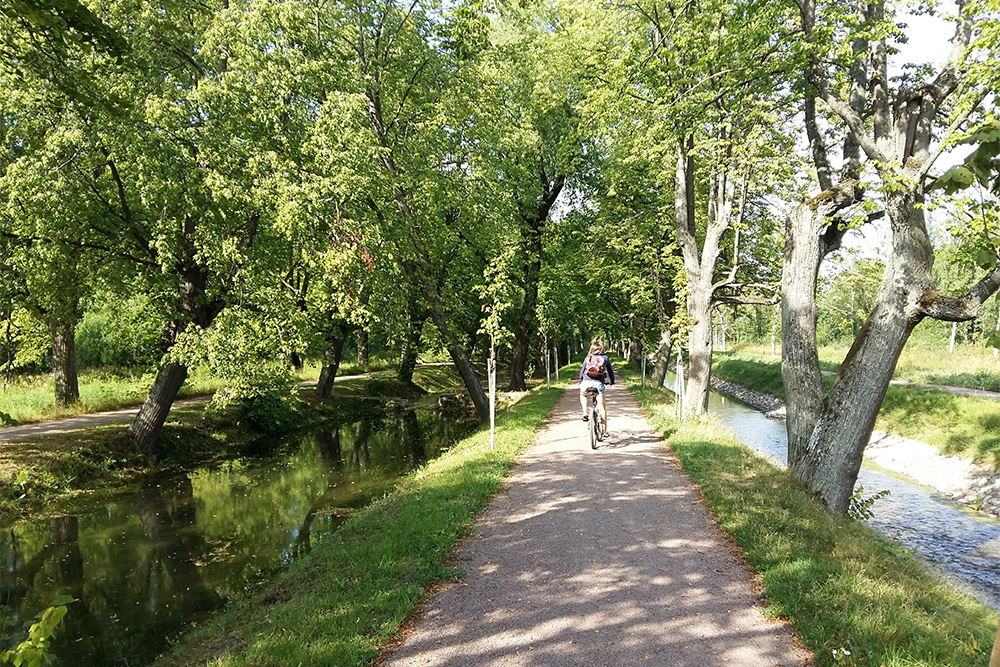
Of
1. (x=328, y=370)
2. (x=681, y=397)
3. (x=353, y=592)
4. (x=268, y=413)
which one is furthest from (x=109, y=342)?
(x=353, y=592)

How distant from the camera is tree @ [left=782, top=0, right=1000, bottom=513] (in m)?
7.11

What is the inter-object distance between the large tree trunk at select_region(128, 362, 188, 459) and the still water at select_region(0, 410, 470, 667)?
1159 millimetres

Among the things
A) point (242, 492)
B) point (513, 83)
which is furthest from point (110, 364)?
point (513, 83)

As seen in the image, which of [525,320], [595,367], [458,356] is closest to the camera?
[595,367]

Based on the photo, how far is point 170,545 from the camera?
8758 millimetres

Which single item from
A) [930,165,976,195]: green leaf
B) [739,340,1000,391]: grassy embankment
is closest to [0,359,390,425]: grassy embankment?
[930,165,976,195]: green leaf

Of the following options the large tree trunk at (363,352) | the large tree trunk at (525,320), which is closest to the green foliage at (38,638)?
the large tree trunk at (525,320)

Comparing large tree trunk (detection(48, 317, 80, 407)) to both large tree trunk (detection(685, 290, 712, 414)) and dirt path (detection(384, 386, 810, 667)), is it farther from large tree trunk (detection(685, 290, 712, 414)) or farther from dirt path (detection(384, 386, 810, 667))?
large tree trunk (detection(685, 290, 712, 414))

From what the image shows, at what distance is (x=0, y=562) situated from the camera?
8.09 m

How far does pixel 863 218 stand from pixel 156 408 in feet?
47.1

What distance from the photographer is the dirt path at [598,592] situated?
3.95 meters

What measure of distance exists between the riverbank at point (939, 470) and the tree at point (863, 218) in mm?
5402

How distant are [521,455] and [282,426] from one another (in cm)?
1124

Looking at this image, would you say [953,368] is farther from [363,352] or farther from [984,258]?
[363,352]
